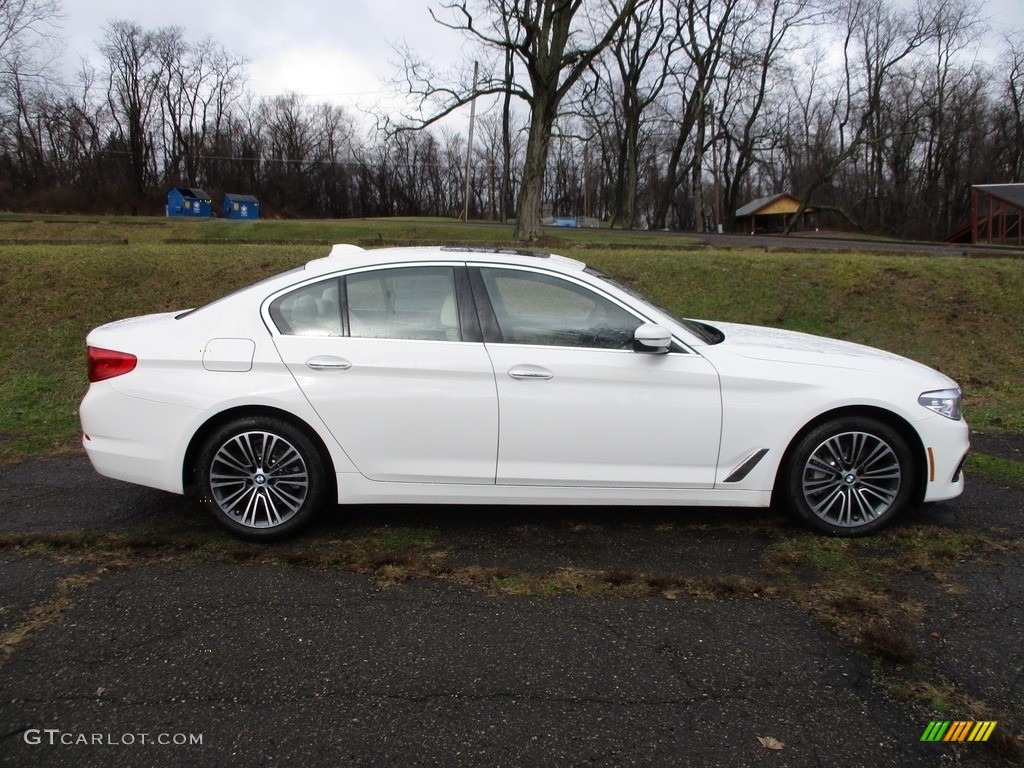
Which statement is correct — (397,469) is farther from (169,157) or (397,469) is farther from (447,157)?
(447,157)

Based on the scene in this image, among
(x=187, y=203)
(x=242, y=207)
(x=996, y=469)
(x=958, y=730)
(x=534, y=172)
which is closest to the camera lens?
(x=958, y=730)

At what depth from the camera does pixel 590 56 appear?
1986cm

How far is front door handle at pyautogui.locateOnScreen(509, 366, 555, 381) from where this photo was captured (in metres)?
3.92

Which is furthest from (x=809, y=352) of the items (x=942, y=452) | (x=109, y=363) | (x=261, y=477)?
(x=109, y=363)

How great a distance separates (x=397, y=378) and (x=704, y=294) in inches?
319

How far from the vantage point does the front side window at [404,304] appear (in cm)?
405

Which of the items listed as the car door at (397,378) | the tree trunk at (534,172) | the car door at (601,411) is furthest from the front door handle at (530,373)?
the tree trunk at (534,172)

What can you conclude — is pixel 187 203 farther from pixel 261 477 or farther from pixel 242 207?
pixel 261 477

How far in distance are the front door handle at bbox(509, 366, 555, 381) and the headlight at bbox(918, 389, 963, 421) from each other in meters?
2.02

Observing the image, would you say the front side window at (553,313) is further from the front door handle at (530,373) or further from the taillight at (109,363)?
the taillight at (109,363)

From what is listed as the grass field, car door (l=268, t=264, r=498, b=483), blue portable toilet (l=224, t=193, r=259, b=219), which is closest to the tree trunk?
the grass field

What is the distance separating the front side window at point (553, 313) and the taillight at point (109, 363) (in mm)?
1974

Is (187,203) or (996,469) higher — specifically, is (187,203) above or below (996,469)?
above

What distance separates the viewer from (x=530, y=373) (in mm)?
3916
